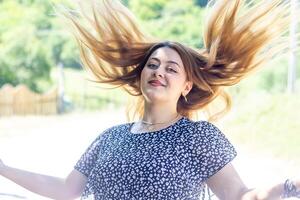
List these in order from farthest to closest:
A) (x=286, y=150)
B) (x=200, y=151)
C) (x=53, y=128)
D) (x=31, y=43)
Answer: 1. (x=31, y=43)
2. (x=53, y=128)
3. (x=286, y=150)
4. (x=200, y=151)

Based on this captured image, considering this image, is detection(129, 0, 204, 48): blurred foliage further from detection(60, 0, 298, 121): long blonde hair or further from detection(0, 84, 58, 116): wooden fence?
detection(60, 0, 298, 121): long blonde hair

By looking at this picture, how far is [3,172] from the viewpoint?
54.2 inches

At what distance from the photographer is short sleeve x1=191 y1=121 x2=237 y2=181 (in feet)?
4.06

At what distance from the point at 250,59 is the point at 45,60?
7.47 m

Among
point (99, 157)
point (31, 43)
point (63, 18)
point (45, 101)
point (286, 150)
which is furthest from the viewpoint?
point (45, 101)

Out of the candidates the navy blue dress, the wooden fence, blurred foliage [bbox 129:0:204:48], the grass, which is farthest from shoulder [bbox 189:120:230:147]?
the wooden fence

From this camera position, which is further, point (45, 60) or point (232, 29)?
point (45, 60)

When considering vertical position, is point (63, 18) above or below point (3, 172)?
above

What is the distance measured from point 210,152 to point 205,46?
11.6 inches

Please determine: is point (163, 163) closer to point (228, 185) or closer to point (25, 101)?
point (228, 185)

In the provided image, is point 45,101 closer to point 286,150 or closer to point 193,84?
point 286,150

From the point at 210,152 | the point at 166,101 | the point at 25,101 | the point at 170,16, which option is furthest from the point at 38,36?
the point at 210,152

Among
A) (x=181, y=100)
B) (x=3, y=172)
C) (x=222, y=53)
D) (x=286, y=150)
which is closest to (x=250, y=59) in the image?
(x=222, y=53)

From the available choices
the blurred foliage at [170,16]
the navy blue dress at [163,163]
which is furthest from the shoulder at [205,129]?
the blurred foliage at [170,16]
